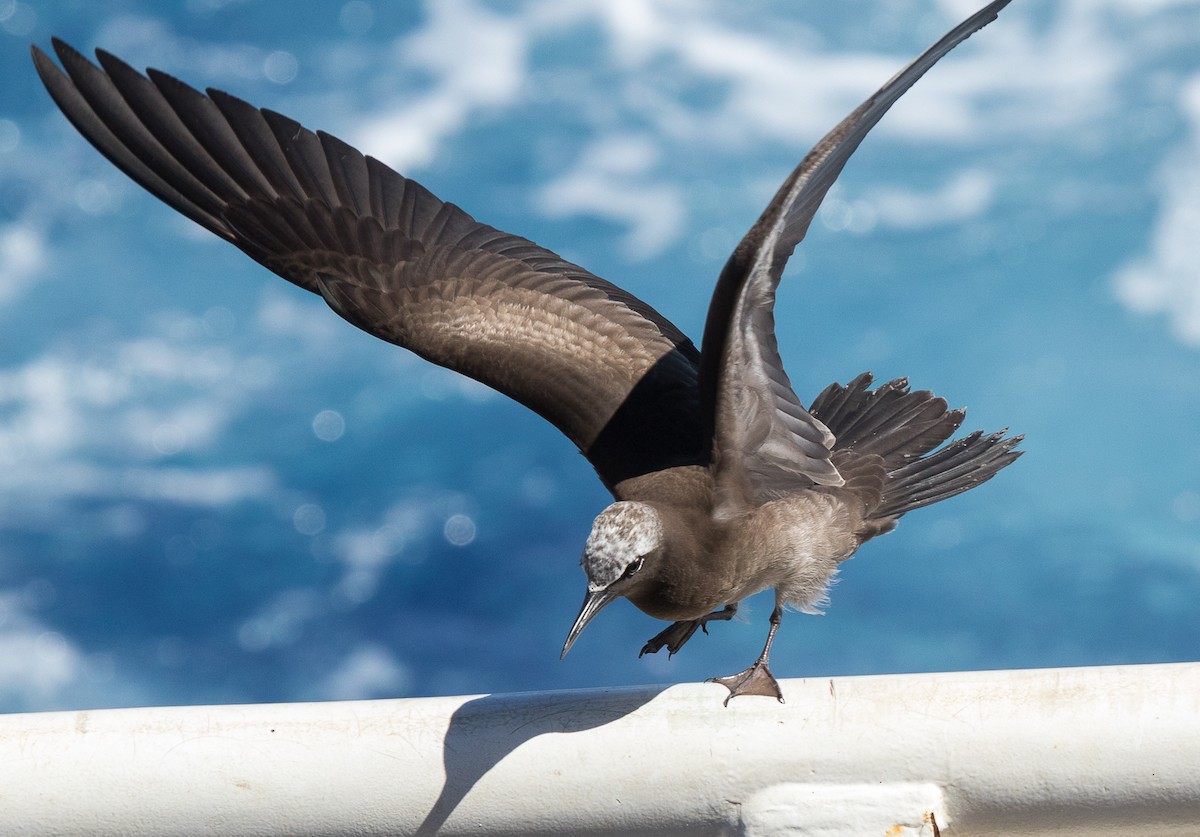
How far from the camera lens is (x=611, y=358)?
533cm

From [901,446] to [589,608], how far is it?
87.1 inches

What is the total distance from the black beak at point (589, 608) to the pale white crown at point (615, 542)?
4 centimetres

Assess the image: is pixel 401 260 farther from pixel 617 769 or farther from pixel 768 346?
pixel 617 769

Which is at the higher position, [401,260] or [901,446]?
[401,260]

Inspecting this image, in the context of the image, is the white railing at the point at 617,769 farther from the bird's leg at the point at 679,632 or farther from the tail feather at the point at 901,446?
the tail feather at the point at 901,446

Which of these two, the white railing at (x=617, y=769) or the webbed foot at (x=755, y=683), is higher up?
the webbed foot at (x=755, y=683)

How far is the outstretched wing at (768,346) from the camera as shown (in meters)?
3.50

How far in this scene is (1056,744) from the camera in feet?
9.79

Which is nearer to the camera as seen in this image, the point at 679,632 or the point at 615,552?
the point at 615,552

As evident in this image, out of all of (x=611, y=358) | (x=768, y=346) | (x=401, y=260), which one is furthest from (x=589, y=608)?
(x=401, y=260)

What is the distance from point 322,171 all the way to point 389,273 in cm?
57

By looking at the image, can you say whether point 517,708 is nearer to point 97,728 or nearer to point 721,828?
point 721,828

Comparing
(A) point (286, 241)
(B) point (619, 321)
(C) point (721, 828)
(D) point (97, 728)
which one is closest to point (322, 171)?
(A) point (286, 241)

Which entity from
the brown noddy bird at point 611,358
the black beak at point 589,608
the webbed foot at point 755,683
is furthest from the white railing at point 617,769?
Result: the brown noddy bird at point 611,358
